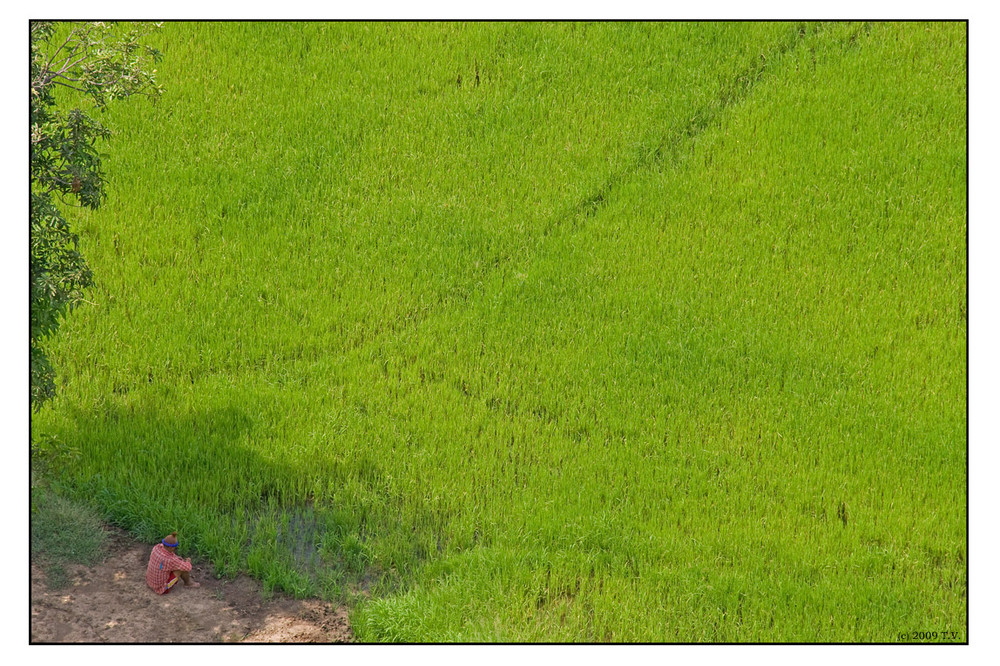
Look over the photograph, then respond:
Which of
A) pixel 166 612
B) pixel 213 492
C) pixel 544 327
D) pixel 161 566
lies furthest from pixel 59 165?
pixel 544 327

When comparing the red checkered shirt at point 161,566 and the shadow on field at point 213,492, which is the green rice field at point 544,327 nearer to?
the shadow on field at point 213,492

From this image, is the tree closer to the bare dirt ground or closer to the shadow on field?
the shadow on field

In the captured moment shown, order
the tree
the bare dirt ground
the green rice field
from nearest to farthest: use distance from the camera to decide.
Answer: the bare dirt ground, the tree, the green rice field

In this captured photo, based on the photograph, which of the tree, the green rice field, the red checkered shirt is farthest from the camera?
the green rice field

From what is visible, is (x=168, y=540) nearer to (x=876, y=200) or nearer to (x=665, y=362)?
(x=665, y=362)

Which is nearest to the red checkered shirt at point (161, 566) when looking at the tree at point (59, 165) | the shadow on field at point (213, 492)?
the shadow on field at point (213, 492)

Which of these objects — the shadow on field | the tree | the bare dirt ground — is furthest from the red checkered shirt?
the tree
